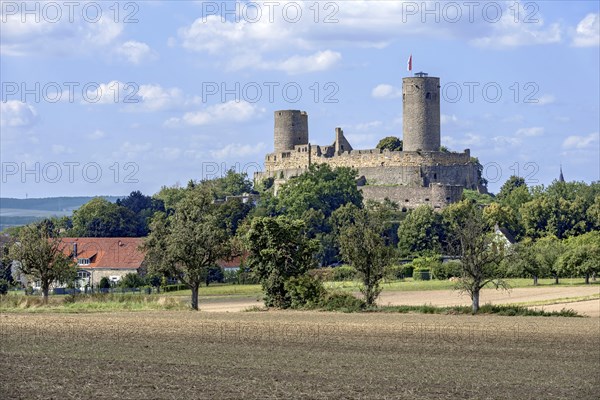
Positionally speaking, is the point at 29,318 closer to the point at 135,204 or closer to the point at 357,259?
the point at 357,259

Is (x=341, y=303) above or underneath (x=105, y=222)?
underneath

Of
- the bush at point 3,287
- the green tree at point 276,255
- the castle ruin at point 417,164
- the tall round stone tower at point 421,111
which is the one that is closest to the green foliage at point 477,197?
the castle ruin at point 417,164

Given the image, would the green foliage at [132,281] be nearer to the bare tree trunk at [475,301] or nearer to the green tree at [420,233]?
the green tree at [420,233]

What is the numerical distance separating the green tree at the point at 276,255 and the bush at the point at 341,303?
7.09ft

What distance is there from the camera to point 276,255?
54031 mm

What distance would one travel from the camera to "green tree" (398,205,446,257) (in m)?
106

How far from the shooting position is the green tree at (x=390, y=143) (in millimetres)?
146875

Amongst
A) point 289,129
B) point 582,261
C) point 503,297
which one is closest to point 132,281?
point 503,297

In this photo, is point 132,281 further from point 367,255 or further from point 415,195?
point 415,195

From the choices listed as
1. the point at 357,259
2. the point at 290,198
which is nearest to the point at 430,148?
the point at 290,198

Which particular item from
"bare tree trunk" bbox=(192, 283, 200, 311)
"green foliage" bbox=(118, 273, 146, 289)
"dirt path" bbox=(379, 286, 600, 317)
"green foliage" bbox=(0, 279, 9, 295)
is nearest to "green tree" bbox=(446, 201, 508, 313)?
"dirt path" bbox=(379, 286, 600, 317)

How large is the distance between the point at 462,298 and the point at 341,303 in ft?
46.1

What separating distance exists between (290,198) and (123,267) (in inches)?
1333

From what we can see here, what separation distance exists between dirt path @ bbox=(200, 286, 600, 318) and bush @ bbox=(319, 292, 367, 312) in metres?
4.26
